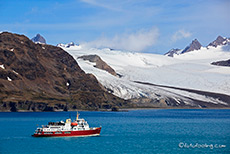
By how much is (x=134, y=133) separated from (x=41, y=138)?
19.9 metres

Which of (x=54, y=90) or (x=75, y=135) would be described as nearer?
(x=75, y=135)

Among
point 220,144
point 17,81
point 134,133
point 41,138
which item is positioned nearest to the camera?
point 220,144

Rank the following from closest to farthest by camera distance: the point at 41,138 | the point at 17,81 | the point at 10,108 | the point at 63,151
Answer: the point at 63,151 < the point at 41,138 < the point at 10,108 < the point at 17,81

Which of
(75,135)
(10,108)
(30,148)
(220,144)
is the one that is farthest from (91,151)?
(10,108)

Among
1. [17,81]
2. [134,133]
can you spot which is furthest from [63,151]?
[17,81]

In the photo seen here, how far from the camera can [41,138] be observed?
3147 inches

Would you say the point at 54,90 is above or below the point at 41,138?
above

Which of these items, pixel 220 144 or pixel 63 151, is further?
pixel 220 144

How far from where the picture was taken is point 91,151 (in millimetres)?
67125

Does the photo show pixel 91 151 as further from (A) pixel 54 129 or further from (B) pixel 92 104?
(B) pixel 92 104

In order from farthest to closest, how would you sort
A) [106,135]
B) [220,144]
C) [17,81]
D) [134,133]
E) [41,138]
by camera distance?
1. [17,81]
2. [134,133]
3. [106,135]
4. [41,138]
5. [220,144]

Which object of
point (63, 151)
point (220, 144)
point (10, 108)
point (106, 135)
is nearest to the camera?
point (63, 151)

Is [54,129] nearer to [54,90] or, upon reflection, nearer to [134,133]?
[134,133]

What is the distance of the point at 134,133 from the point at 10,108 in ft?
284
